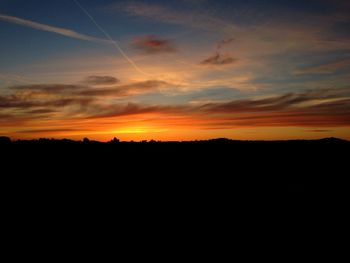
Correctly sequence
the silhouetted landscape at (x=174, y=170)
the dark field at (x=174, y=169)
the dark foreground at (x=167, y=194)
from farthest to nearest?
the dark field at (x=174, y=169)
the silhouetted landscape at (x=174, y=170)
the dark foreground at (x=167, y=194)

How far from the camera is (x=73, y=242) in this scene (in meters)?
11.8

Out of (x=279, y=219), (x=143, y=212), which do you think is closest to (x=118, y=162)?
(x=143, y=212)

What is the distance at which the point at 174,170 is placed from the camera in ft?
68.3

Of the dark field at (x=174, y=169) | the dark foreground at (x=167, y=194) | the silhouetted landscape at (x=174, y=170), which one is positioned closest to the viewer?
the dark foreground at (x=167, y=194)

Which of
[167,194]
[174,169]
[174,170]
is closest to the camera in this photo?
[167,194]

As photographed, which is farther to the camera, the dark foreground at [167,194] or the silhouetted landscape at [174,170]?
the silhouetted landscape at [174,170]

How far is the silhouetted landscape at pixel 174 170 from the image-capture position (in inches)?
677

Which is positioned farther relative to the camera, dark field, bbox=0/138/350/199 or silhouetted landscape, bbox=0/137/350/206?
dark field, bbox=0/138/350/199

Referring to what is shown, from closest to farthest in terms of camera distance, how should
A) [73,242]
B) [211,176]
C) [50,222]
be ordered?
[73,242] → [50,222] → [211,176]

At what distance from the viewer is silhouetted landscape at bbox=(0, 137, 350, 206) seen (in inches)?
677

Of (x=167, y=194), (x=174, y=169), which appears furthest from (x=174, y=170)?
(x=167, y=194)

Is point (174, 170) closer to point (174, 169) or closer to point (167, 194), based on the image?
point (174, 169)

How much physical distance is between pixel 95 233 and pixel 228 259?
510 centimetres

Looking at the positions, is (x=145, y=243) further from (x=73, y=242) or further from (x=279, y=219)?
(x=279, y=219)
